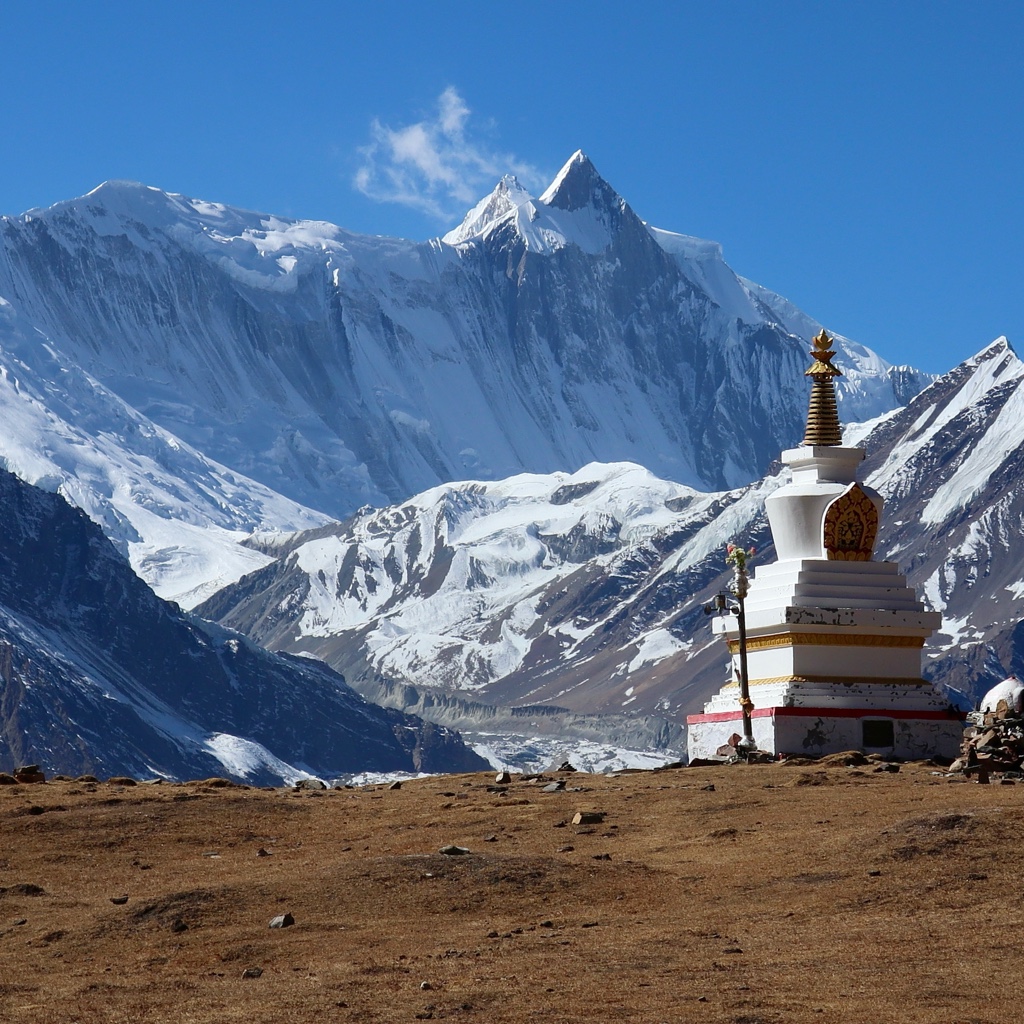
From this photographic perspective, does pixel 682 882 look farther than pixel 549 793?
No

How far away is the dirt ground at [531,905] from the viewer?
899 inches

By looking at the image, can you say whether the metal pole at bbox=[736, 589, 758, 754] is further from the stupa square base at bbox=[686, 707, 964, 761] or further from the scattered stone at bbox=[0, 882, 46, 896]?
the scattered stone at bbox=[0, 882, 46, 896]

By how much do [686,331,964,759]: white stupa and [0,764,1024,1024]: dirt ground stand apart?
26.6 feet

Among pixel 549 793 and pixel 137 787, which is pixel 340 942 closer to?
pixel 549 793

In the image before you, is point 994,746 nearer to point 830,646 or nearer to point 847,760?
point 847,760

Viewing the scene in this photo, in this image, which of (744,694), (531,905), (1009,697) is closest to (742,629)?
(744,694)

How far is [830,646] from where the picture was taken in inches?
1908

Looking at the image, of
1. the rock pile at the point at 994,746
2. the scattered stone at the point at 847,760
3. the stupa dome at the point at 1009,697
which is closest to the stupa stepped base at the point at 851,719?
the scattered stone at the point at 847,760

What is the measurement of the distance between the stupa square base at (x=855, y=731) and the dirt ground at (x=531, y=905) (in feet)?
24.7

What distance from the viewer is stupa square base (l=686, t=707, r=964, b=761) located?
46219 millimetres

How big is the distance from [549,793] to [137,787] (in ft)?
29.9

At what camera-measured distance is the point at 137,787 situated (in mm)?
42438

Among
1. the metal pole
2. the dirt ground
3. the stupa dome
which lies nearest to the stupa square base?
the metal pole

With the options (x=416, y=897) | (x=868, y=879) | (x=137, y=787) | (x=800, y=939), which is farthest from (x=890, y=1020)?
(x=137, y=787)
